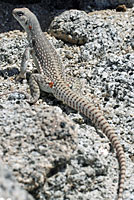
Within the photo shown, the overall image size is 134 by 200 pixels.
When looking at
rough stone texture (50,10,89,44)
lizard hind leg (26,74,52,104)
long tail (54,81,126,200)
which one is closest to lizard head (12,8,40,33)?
rough stone texture (50,10,89,44)

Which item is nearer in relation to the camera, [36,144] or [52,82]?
[36,144]

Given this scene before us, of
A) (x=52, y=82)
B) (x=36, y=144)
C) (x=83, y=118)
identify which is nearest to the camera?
(x=36, y=144)

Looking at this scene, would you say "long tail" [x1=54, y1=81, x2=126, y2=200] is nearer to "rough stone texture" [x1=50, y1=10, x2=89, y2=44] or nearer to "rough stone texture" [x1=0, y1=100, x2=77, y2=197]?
"rough stone texture" [x1=0, y1=100, x2=77, y2=197]

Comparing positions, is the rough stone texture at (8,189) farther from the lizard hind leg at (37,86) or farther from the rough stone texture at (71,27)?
the rough stone texture at (71,27)

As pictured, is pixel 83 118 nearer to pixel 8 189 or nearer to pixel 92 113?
pixel 92 113

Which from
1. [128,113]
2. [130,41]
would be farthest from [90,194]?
[130,41]

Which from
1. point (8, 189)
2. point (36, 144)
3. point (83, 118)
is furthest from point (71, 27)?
point (8, 189)

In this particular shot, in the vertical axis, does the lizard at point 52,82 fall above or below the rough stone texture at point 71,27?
below

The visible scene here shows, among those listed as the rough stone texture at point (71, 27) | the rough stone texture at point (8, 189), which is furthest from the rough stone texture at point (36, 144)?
the rough stone texture at point (71, 27)
